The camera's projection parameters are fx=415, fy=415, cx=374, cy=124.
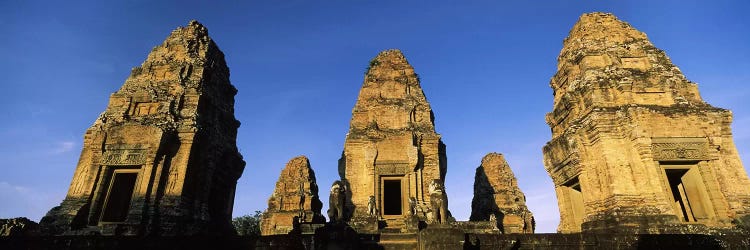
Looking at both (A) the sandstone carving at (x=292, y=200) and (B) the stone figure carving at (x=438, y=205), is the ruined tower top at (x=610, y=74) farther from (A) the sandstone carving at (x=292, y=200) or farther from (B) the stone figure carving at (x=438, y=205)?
(A) the sandstone carving at (x=292, y=200)

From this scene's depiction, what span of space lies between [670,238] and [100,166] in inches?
718

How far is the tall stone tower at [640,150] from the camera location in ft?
43.0

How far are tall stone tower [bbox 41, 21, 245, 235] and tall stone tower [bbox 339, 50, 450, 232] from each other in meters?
5.42

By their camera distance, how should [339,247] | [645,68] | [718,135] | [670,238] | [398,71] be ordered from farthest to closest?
[398,71] < [645,68] < [718,135] < [670,238] < [339,247]

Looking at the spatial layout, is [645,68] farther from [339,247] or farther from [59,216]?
[59,216]

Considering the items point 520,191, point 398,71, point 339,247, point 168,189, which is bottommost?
point 339,247

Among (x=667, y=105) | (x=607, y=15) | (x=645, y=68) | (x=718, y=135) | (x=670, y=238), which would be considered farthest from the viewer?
(x=607, y=15)

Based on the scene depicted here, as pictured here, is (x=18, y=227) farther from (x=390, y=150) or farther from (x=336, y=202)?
(x=390, y=150)

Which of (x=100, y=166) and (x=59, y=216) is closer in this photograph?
(x=59, y=216)

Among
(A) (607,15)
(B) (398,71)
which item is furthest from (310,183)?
(A) (607,15)

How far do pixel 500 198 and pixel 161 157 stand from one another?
16.8m

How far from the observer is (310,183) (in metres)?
24.6

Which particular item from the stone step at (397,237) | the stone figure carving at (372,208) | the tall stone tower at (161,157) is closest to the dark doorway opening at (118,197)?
the tall stone tower at (161,157)

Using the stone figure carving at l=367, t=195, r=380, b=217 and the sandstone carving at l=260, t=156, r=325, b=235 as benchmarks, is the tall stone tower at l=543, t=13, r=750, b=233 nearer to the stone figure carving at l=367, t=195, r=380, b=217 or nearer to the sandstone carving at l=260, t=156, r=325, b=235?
the stone figure carving at l=367, t=195, r=380, b=217
